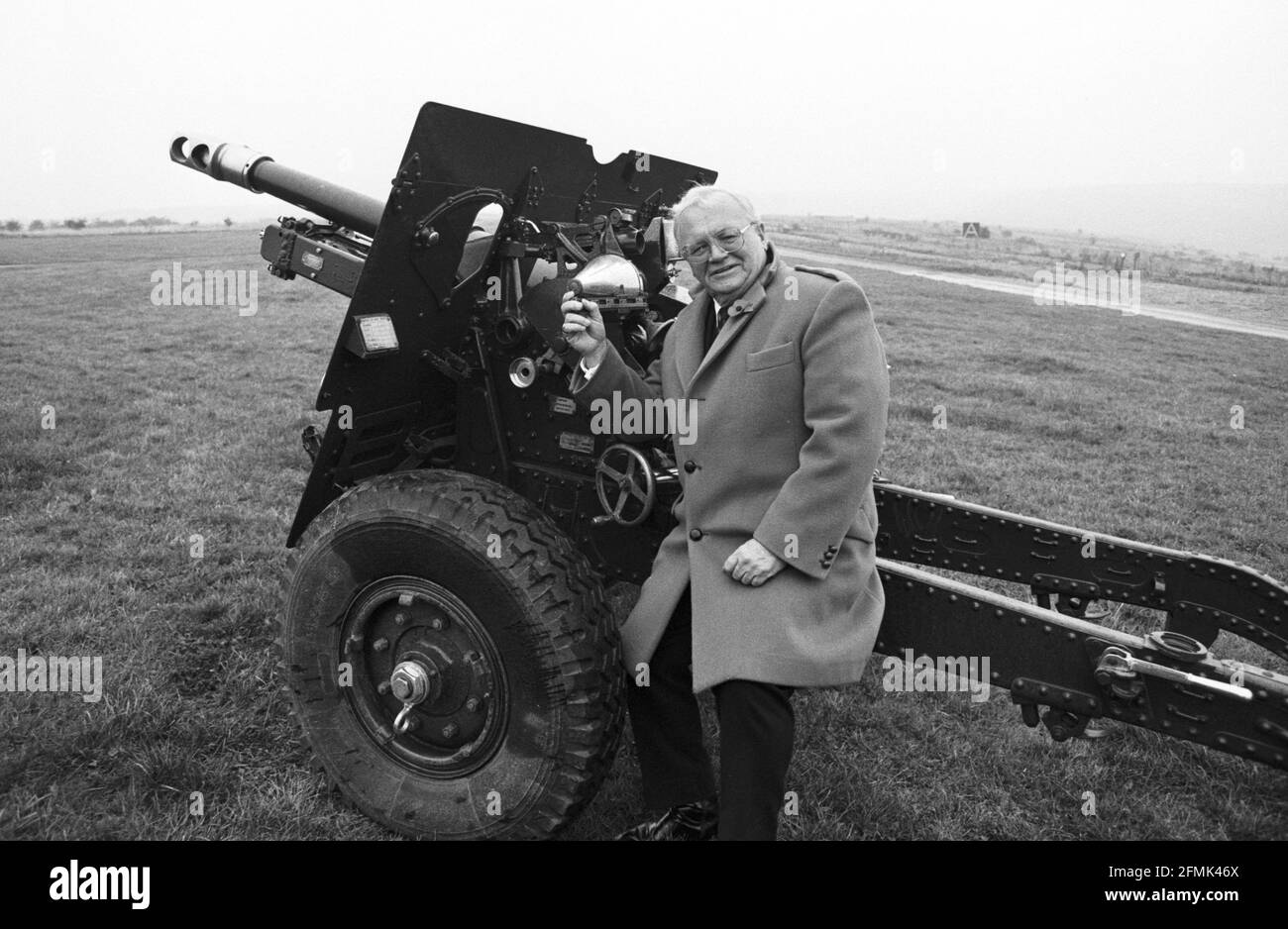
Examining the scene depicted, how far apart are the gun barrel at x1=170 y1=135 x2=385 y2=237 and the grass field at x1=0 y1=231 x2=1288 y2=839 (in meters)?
1.77

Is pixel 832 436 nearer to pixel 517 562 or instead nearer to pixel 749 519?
pixel 749 519

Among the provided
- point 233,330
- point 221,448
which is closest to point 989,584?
point 221,448

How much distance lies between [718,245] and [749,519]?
75 cm

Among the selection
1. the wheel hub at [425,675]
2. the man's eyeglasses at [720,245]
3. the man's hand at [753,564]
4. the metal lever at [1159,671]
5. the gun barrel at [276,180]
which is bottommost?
the wheel hub at [425,675]

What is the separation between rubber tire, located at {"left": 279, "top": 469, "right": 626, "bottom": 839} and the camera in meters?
2.65

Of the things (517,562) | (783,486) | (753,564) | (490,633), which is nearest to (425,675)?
(490,633)

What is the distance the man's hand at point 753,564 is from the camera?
2.54 meters

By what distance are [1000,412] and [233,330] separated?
32.0 feet

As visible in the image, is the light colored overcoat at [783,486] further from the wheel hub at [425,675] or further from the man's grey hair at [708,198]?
the wheel hub at [425,675]

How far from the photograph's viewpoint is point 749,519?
8.66 feet

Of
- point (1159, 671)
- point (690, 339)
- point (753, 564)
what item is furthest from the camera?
point (690, 339)

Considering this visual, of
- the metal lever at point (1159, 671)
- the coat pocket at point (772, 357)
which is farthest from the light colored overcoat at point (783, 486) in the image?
the metal lever at point (1159, 671)

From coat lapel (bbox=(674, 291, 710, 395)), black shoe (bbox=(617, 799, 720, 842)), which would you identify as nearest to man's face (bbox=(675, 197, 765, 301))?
coat lapel (bbox=(674, 291, 710, 395))

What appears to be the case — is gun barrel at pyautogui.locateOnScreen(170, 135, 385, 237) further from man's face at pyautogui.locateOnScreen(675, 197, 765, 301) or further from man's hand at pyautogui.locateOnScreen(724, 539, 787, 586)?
man's hand at pyautogui.locateOnScreen(724, 539, 787, 586)
